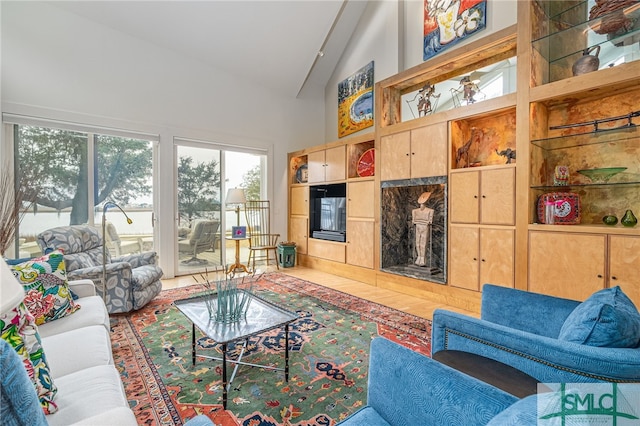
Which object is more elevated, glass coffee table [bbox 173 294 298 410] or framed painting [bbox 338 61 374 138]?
framed painting [bbox 338 61 374 138]

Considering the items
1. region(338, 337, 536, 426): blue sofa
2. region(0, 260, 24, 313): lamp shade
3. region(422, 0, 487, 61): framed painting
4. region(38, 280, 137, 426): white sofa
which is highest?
region(422, 0, 487, 61): framed painting

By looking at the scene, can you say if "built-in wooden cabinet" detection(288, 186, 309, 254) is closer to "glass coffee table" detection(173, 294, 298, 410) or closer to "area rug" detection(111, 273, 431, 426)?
"area rug" detection(111, 273, 431, 426)

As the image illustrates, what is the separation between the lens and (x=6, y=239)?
10.5 ft

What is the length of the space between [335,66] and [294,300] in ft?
16.3

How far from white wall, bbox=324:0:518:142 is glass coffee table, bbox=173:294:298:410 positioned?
4.17m

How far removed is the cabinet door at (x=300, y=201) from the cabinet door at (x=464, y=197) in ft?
9.32

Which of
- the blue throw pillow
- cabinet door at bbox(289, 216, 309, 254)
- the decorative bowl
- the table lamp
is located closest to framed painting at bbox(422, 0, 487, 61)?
the decorative bowl

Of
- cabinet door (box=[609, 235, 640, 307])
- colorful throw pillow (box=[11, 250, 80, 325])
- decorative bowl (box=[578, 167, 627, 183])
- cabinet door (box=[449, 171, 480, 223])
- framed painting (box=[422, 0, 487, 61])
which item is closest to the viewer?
colorful throw pillow (box=[11, 250, 80, 325])

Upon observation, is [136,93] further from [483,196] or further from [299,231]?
[483,196]

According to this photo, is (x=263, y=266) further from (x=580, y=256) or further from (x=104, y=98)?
(x=580, y=256)

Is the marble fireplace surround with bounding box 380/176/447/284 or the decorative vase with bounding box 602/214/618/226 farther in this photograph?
the marble fireplace surround with bounding box 380/176/447/284

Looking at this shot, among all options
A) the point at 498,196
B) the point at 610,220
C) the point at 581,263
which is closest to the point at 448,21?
the point at 498,196

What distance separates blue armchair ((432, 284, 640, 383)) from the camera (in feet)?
3.45

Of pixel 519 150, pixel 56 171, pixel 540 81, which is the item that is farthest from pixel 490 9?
pixel 56 171
